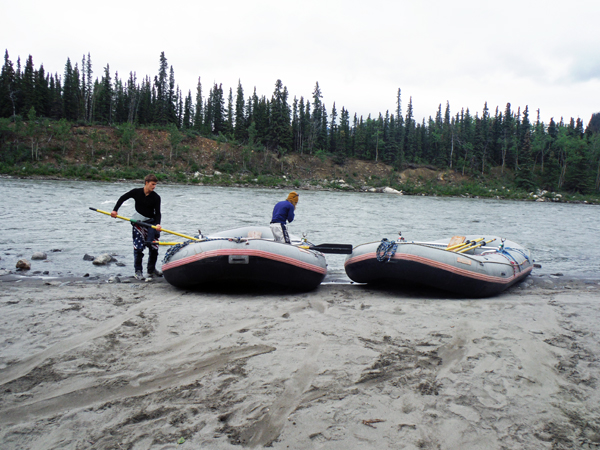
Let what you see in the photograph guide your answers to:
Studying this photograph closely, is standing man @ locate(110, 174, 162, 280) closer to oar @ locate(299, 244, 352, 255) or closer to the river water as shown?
the river water

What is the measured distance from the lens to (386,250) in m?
6.47

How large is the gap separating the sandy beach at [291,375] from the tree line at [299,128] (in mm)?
55725

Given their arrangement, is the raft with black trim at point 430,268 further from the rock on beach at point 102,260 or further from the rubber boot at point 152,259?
the rock on beach at point 102,260

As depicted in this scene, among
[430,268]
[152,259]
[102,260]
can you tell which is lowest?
[102,260]

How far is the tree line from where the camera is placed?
6031cm

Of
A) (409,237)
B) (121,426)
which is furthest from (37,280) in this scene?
(409,237)

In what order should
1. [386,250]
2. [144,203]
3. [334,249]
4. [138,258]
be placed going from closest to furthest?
[386,250]
[144,203]
[138,258]
[334,249]

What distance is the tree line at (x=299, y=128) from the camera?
60312 millimetres

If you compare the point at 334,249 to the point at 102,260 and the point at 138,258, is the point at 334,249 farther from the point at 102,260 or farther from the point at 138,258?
the point at 102,260

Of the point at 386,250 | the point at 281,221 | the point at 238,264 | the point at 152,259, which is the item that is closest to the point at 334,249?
the point at 281,221

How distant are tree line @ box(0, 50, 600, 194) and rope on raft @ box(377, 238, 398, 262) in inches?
2133

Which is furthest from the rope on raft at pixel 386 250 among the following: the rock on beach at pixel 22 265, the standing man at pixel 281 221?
the rock on beach at pixel 22 265

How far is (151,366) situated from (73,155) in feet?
167

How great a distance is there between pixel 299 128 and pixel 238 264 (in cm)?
6670
